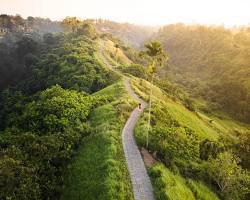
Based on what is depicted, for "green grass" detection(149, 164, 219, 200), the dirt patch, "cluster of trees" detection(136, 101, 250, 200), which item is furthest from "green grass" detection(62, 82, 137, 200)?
"cluster of trees" detection(136, 101, 250, 200)

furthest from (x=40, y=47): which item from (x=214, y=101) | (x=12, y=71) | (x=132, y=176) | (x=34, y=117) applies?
(x=132, y=176)

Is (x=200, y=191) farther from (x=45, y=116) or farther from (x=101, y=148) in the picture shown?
(x=45, y=116)

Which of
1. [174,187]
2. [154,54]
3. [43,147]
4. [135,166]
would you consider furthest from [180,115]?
[43,147]

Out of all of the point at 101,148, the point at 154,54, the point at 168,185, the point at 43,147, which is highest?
the point at 154,54

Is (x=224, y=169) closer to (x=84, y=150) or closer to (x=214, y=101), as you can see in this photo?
(x=84, y=150)

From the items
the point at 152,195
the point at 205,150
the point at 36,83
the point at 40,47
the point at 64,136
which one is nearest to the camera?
the point at 152,195

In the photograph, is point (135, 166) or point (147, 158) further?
point (147, 158)

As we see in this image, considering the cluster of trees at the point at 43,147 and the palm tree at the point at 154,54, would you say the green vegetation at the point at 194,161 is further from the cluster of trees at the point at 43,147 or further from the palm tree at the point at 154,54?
the cluster of trees at the point at 43,147

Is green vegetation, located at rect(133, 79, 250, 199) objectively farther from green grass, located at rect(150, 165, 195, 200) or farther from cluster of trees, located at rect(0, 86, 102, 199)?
cluster of trees, located at rect(0, 86, 102, 199)
